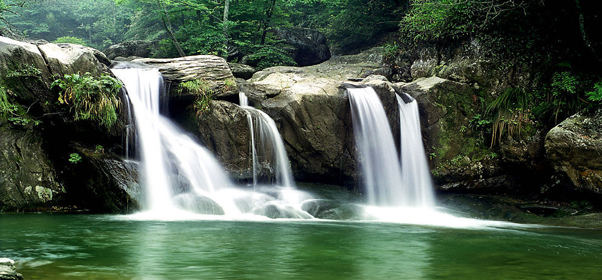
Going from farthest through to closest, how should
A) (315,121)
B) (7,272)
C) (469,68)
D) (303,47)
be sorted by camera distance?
(303,47) → (469,68) → (315,121) → (7,272)

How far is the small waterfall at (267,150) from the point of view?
11.1 m

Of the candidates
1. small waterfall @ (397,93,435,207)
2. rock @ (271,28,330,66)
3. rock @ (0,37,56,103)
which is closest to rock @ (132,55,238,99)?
rock @ (0,37,56,103)

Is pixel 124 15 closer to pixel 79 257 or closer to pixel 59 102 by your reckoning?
pixel 59 102

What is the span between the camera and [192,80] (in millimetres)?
10852

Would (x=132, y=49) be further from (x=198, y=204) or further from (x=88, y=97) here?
(x=198, y=204)

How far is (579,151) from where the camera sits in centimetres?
926

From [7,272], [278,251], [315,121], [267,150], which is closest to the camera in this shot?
[7,272]

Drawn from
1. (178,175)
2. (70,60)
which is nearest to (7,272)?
(178,175)

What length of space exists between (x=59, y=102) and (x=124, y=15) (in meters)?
28.0

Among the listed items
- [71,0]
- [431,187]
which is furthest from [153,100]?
[71,0]

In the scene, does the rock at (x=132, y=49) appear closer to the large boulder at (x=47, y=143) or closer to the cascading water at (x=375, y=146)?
the large boulder at (x=47, y=143)

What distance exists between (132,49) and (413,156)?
12.8 metres

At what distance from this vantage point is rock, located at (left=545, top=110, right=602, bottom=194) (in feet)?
30.1

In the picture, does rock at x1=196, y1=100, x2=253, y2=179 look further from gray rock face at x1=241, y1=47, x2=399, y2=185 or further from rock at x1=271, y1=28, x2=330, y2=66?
rock at x1=271, y1=28, x2=330, y2=66
